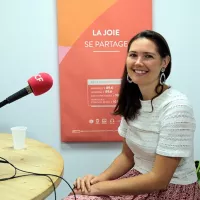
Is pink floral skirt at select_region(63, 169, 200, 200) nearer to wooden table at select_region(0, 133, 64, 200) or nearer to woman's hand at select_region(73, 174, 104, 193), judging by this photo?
woman's hand at select_region(73, 174, 104, 193)

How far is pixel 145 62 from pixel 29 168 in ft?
2.20

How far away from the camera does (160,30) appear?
2.00m

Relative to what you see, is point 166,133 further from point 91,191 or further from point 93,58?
point 93,58

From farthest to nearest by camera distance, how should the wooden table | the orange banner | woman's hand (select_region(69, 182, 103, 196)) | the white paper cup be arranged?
the orange banner < the white paper cup < woman's hand (select_region(69, 182, 103, 196)) < the wooden table

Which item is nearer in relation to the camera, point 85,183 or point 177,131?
point 177,131

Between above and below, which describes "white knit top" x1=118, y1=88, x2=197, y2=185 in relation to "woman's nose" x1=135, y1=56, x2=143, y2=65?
below

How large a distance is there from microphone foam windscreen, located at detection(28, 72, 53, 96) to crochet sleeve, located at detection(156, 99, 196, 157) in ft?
1.70

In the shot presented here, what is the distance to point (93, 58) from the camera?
2.00 meters

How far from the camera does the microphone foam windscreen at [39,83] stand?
3.94ft

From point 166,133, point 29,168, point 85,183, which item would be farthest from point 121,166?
point 29,168

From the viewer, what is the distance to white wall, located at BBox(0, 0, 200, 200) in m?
1.99

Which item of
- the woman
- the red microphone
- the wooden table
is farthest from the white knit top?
the red microphone

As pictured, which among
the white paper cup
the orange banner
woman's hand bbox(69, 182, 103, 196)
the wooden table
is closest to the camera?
the wooden table

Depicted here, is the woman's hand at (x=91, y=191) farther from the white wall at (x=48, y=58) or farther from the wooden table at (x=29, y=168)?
the white wall at (x=48, y=58)
